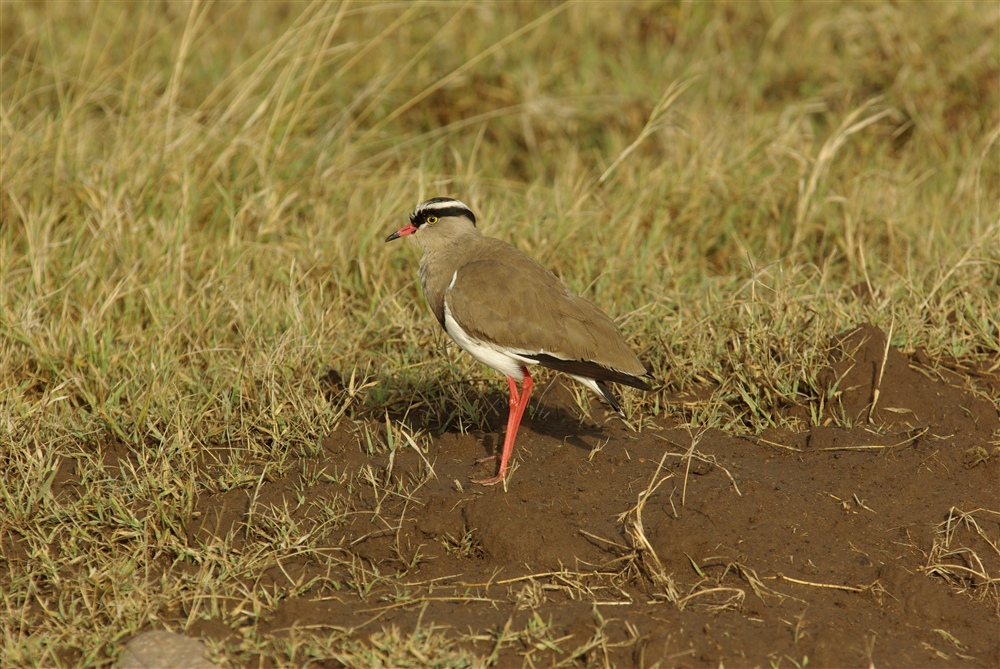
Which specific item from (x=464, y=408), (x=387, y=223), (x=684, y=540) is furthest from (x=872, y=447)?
(x=387, y=223)

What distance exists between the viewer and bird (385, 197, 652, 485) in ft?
14.0

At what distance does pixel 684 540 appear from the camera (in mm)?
3773

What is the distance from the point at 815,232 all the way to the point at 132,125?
13.6 ft

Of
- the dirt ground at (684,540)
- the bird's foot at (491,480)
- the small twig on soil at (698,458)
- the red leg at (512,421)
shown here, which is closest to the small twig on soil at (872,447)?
the dirt ground at (684,540)

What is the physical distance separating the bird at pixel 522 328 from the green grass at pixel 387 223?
0.55 m

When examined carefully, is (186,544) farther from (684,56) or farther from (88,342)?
(684,56)

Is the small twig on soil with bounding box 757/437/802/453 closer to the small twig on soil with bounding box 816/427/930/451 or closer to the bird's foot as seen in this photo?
the small twig on soil with bounding box 816/427/930/451

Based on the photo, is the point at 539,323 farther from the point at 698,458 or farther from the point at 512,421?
the point at 698,458

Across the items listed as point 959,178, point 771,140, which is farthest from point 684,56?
point 959,178

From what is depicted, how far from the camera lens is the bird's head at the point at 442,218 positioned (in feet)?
16.0

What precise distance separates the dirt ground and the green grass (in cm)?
22

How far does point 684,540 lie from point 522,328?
41.8 inches

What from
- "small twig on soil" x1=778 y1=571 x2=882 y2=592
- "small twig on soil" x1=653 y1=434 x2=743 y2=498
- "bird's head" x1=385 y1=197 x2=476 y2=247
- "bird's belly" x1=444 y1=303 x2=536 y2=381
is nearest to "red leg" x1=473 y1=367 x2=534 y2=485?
"bird's belly" x1=444 y1=303 x2=536 y2=381

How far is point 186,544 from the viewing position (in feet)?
12.9
